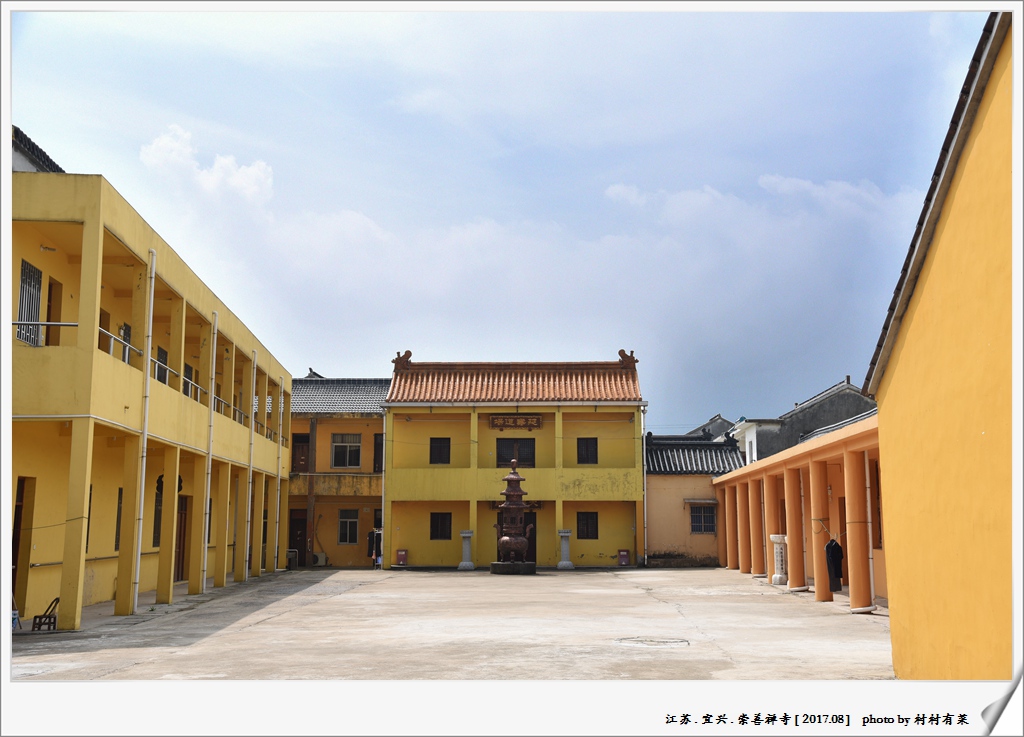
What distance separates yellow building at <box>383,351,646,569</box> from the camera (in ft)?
96.8

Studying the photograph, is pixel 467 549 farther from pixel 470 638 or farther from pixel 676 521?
pixel 470 638

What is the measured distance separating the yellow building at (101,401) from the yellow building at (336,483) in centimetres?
928

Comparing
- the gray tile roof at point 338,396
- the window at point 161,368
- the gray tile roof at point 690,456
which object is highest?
the gray tile roof at point 338,396

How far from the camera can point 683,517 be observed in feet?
98.1

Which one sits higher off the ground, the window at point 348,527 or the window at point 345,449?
the window at point 345,449

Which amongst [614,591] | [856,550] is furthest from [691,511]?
[856,550]

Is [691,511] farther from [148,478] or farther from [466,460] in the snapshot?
[148,478]

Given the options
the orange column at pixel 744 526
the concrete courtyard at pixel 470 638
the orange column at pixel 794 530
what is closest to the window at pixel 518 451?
the orange column at pixel 744 526

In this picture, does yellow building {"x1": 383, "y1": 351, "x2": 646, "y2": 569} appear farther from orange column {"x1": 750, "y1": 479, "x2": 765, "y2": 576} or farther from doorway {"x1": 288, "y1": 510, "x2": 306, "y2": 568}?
orange column {"x1": 750, "y1": 479, "x2": 765, "y2": 576}

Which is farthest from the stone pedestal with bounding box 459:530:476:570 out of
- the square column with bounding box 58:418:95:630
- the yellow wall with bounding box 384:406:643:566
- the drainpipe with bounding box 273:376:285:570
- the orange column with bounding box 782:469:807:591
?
the square column with bounding box 58:418:95:630

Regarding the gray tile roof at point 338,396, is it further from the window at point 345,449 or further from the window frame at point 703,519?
the window frame at point 703,519

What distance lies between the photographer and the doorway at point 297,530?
101 ft

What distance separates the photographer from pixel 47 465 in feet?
46.0

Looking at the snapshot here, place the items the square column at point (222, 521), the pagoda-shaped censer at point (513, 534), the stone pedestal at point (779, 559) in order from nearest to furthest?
the square column at point (222, 521), the stone pedestal at point (779, 559), the pagoda-shaped censer at point (513, 534)
